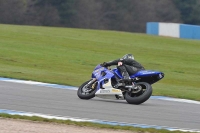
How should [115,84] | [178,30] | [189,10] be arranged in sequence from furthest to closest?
[189,10], [178,30], [115,84]

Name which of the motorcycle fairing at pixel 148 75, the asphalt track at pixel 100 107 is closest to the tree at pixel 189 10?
the asphalt track at pixel 100 107

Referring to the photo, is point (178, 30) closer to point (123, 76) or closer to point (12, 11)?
point (12, 11)

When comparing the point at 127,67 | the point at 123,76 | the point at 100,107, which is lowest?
the point at 100,107

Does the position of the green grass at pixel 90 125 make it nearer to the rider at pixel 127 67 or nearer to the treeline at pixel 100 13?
the rider at pixel 127 67

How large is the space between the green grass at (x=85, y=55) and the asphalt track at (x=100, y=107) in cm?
304

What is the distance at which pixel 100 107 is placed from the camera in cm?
1148

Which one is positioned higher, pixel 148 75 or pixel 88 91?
pixel 148 75

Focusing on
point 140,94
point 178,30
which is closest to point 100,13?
point 178,30

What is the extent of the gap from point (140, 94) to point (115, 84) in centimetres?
80

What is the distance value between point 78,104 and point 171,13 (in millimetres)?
73790

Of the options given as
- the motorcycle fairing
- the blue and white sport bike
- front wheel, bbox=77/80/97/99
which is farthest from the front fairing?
the motorcycle fairing

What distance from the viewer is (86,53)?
89.2ft

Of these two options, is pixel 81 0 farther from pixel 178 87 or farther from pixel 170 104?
pixel 170 104

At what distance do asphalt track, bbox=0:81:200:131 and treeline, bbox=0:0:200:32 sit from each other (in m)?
54.3
